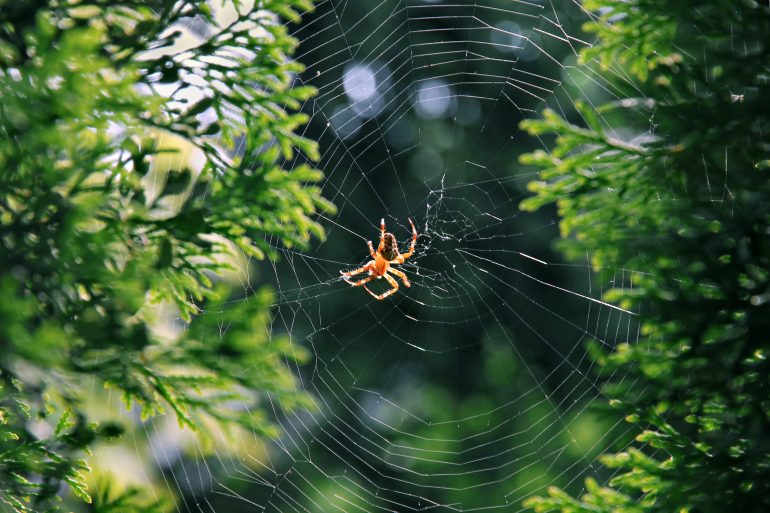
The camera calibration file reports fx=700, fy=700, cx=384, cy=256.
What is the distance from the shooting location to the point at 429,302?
862 cm

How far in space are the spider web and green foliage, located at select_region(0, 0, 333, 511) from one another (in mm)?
5258

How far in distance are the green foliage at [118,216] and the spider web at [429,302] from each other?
5.26 meters

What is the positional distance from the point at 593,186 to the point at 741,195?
1.76ft

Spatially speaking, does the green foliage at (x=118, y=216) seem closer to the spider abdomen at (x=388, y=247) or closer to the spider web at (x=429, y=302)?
the spider abdomen at (x=388, y=247)

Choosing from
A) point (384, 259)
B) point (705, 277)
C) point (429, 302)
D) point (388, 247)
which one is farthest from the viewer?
point (429, 302)

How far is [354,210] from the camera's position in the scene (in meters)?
8.87

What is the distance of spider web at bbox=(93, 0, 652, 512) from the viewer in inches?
325

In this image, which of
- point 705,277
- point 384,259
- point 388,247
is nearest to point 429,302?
point 384,259

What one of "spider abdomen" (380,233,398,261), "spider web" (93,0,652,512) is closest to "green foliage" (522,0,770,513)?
"spider abdomen" (380,233,398,261)

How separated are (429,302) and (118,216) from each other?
6.59 m

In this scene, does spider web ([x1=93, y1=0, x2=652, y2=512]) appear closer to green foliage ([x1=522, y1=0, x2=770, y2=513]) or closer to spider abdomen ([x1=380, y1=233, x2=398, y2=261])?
spider abdomen ([x1=380, y1=233, x2=398, y2=261])

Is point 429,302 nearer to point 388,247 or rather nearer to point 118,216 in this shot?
point 388,247

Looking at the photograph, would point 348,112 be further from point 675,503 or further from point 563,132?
point 675,503

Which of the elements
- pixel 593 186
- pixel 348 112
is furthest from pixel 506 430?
pixel 593 186
